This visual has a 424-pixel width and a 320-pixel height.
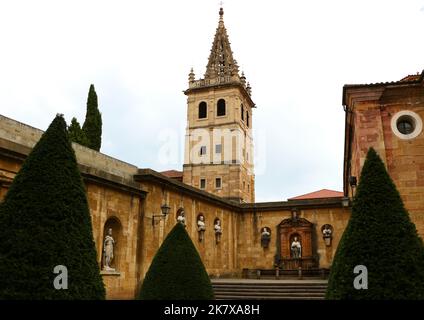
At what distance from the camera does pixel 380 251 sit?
23.8 ft

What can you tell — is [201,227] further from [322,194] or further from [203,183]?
[322,194]

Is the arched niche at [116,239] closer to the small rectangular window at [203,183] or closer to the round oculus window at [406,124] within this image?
the round oculus window at [406,124]

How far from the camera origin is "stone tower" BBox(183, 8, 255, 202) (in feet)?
217

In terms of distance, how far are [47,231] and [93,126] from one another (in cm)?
3674

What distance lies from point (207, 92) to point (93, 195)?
57040mm

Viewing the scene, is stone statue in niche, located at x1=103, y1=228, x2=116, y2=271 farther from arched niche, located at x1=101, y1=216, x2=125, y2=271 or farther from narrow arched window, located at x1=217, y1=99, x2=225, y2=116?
narrow arched window, located at x1=217, y1=99, x2=225, y2=116

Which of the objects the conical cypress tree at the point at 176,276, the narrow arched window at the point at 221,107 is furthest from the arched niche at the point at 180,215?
the narrow arched window at the point at 221,107

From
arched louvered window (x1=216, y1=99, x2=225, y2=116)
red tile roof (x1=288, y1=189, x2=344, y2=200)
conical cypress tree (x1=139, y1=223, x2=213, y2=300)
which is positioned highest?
arched louvered window (x1=216, y1=99, x2=225, y2=116)

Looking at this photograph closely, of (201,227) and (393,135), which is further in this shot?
(201,227)

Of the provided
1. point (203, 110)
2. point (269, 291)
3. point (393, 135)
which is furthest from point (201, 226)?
point (203, 110)

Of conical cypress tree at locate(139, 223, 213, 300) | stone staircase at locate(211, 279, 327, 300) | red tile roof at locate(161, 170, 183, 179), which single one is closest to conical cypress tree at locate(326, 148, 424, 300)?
conical cypress tree at locate(139, 223, 213, 300)

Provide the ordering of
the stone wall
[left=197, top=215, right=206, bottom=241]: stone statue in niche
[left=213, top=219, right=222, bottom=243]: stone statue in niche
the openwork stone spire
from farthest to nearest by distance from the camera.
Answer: the openwork stone spire < [left=213, top=219, right=222, bottom=243]: stone statue in niche < [left=197, top=215, right=206, bottom=241]: stone statue in niche < the stone wall

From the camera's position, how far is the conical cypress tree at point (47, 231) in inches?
270

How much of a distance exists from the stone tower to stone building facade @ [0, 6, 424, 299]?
3720 centimetres
